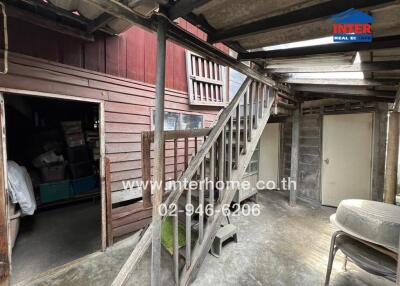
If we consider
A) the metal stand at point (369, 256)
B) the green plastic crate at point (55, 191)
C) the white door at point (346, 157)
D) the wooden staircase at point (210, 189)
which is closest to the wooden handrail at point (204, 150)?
the wooden staircase at point (210, 189)

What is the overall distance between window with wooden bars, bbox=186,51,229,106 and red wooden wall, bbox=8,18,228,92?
0.16 m

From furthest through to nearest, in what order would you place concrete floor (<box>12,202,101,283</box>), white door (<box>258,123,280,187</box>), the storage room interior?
1. white door (<box>258,123,280,187</box>)
2. the storage room interior
3. concrete floor (<box>12,202,101,283</box>)

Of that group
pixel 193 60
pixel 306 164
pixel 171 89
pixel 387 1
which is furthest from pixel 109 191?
pixel 306 164

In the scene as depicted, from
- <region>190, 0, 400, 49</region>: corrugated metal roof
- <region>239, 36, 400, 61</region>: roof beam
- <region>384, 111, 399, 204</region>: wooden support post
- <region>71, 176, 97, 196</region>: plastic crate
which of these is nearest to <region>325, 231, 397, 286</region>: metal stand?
<region>384, 111, 399, 204</region>: wooden support post

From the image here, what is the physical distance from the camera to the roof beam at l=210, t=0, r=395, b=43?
1.06m

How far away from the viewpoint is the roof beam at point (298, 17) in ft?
3.48

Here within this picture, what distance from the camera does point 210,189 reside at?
1984mm

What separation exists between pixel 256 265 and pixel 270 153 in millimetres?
3530

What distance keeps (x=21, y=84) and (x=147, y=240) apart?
1989mm

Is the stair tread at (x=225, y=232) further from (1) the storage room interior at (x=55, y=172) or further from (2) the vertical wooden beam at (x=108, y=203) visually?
(1) the storage room interior at (x=55, y=172)

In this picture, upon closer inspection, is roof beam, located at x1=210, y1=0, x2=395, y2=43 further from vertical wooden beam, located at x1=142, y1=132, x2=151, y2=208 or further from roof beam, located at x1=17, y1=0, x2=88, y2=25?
roof beam, located at x1=17, y1=0, x2=88, y2=25

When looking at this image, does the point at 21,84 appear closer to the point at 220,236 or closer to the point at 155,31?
the point at 155,31

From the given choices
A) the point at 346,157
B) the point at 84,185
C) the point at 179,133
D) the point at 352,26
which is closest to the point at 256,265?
the point at 179,133

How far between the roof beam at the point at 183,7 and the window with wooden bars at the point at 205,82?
2252 mm
